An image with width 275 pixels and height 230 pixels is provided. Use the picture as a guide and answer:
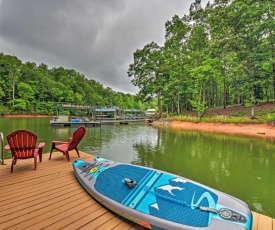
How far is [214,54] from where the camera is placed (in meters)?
18.7

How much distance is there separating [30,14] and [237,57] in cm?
1905

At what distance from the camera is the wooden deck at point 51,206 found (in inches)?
70.9

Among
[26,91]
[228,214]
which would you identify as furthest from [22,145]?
[26,91]

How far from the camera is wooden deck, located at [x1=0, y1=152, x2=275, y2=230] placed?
1.80 m

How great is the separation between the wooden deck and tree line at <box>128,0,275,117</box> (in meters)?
17.4

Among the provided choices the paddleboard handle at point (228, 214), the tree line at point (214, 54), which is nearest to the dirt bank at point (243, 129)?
the tree line at point (214, 54)

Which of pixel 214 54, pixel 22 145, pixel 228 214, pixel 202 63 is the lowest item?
pixel 228 214

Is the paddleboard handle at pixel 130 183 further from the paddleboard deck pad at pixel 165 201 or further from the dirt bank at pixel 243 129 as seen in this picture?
the dirt bank at pixel 243 129

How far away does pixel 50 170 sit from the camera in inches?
139

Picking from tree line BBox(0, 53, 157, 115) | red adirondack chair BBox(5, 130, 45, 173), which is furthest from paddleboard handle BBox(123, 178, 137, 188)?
tree line BBox(0, 53, 157, 115)

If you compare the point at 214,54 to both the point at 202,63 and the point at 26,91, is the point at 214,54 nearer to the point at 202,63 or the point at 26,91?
the point at 202,63

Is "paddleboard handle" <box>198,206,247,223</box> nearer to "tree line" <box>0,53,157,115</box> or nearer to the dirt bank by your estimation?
the dirt bank

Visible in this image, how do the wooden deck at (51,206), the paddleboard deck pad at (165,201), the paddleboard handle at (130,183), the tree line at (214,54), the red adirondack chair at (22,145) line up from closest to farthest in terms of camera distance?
1. the paddleboard deck pad at (165,201)
2. the wooden deck at (51,206)
3. the paddleboard handle at (130,183)
4. the red adirondack chair at (22,145)
5. the tree line at (214,54)

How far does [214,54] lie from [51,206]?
2114cm
